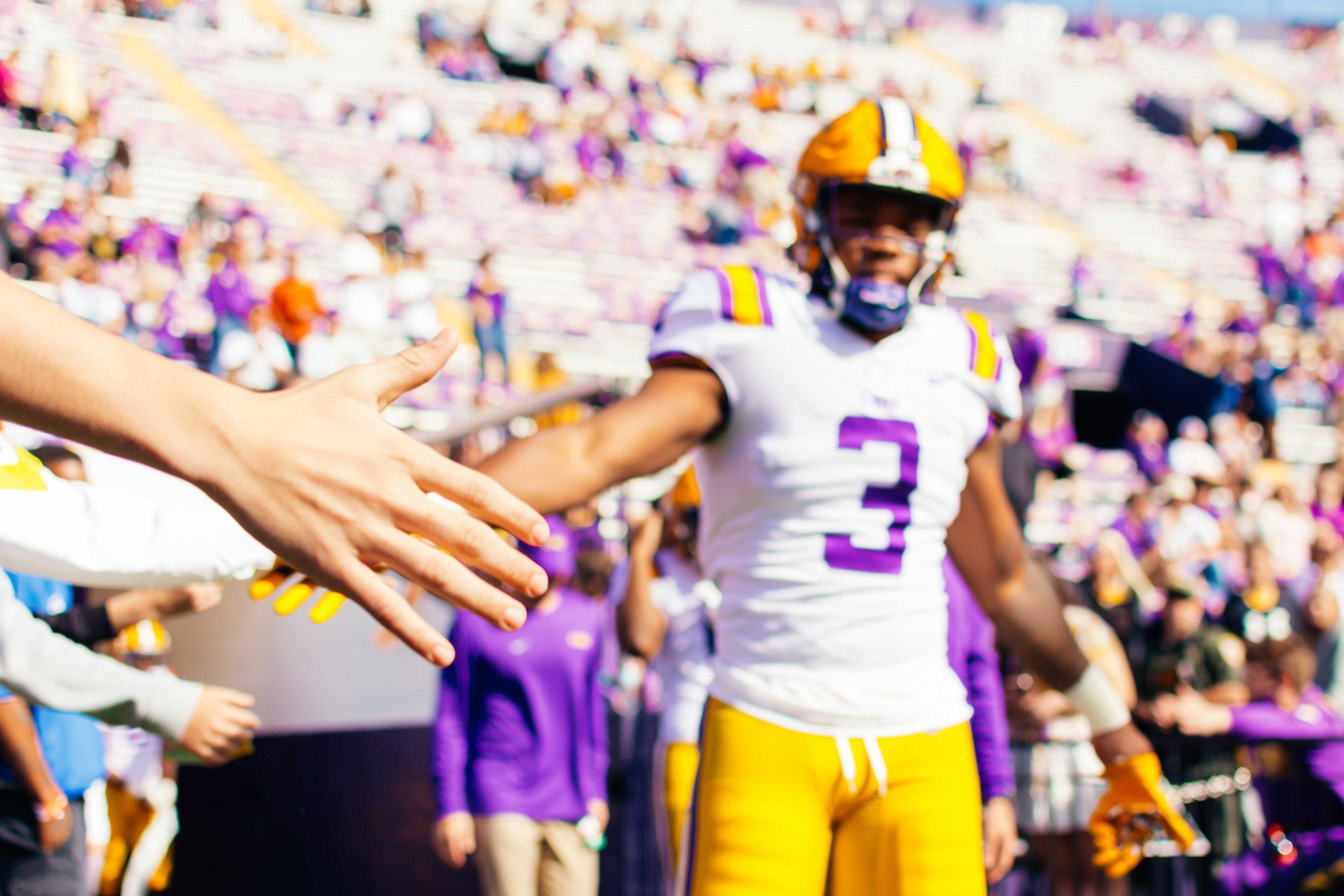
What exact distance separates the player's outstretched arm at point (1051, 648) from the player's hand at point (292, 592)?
138 centimetres

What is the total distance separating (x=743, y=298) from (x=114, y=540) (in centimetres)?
120

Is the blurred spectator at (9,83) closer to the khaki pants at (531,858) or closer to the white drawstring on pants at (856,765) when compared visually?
the khaki pants at (531,858)

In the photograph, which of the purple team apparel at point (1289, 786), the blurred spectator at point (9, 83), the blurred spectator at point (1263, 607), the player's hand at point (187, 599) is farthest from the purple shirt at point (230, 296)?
the purple team apparel at point (1289, 786)

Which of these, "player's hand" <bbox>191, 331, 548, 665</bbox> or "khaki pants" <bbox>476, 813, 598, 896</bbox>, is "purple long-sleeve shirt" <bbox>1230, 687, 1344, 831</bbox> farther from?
"player's hand" <bbox>191, 331, 548, 665</bbox>

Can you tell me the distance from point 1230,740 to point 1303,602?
7.60 feet

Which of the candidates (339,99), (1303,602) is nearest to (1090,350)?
(1303,602)

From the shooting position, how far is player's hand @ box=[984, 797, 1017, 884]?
312cm

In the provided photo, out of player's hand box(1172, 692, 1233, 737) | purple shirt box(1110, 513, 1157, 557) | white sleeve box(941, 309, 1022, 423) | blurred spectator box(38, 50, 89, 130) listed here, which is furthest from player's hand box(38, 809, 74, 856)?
blurred spectator box(38, 50, 89, 130)

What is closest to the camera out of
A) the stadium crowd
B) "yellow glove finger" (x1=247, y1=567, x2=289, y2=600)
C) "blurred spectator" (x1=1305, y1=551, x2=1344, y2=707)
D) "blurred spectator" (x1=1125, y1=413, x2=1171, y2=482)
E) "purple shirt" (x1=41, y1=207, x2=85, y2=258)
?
"yellow glove finger" (x1=247, y1=567, x2=289, y2=600)

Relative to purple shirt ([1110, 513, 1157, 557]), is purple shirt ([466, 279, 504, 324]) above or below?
above

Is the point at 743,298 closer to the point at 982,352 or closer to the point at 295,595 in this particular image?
the point at 982,352

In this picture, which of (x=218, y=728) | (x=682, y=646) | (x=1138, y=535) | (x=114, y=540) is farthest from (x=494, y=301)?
(x=114, y=540)

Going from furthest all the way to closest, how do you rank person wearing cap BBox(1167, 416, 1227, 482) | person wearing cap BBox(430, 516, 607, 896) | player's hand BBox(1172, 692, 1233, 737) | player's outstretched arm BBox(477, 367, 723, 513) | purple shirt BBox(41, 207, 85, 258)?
1. person wearing cap BBox(1167, 416, 1227, 482)
2. purple shirt BBox(41, 207, 85, 258)
3. player's hand BBox(1172, 692, 1233, 737)
4. person wearing cap BBox(430, 516, 607, 896)
5. player's outstretched arm BBox(477, 367, 723, 513)

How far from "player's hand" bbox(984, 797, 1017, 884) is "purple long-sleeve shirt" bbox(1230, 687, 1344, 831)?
1.93m
